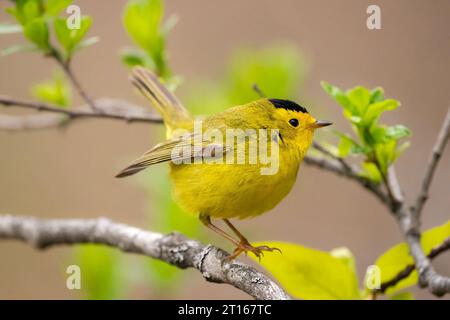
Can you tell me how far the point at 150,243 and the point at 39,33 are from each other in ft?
2.93

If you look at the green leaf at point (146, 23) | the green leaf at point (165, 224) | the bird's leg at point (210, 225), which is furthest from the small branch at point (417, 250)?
the green leaf at point (146, 23)

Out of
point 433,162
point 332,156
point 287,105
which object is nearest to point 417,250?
point 433,162

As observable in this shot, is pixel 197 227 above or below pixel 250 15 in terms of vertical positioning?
below

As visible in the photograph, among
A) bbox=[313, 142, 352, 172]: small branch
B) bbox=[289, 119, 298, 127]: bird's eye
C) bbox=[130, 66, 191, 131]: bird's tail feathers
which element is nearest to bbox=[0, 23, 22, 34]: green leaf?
bbox=[130, 66, 191, 131]: bird's tail feathers

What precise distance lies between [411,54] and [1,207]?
356 centimetres

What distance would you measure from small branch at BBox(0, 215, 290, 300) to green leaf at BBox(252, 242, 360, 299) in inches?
4.7

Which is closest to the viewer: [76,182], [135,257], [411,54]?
[135,257]

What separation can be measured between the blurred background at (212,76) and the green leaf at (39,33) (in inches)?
78.1

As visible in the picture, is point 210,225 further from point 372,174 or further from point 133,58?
point 133,58

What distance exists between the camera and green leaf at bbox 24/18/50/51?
2.44 meters

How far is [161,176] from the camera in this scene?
308cm

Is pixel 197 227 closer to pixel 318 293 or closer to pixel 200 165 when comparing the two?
pixel 200 165

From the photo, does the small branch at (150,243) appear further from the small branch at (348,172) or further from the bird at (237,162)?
the small branch at (348,172)

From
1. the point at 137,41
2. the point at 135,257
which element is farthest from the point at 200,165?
the point at 135,257
